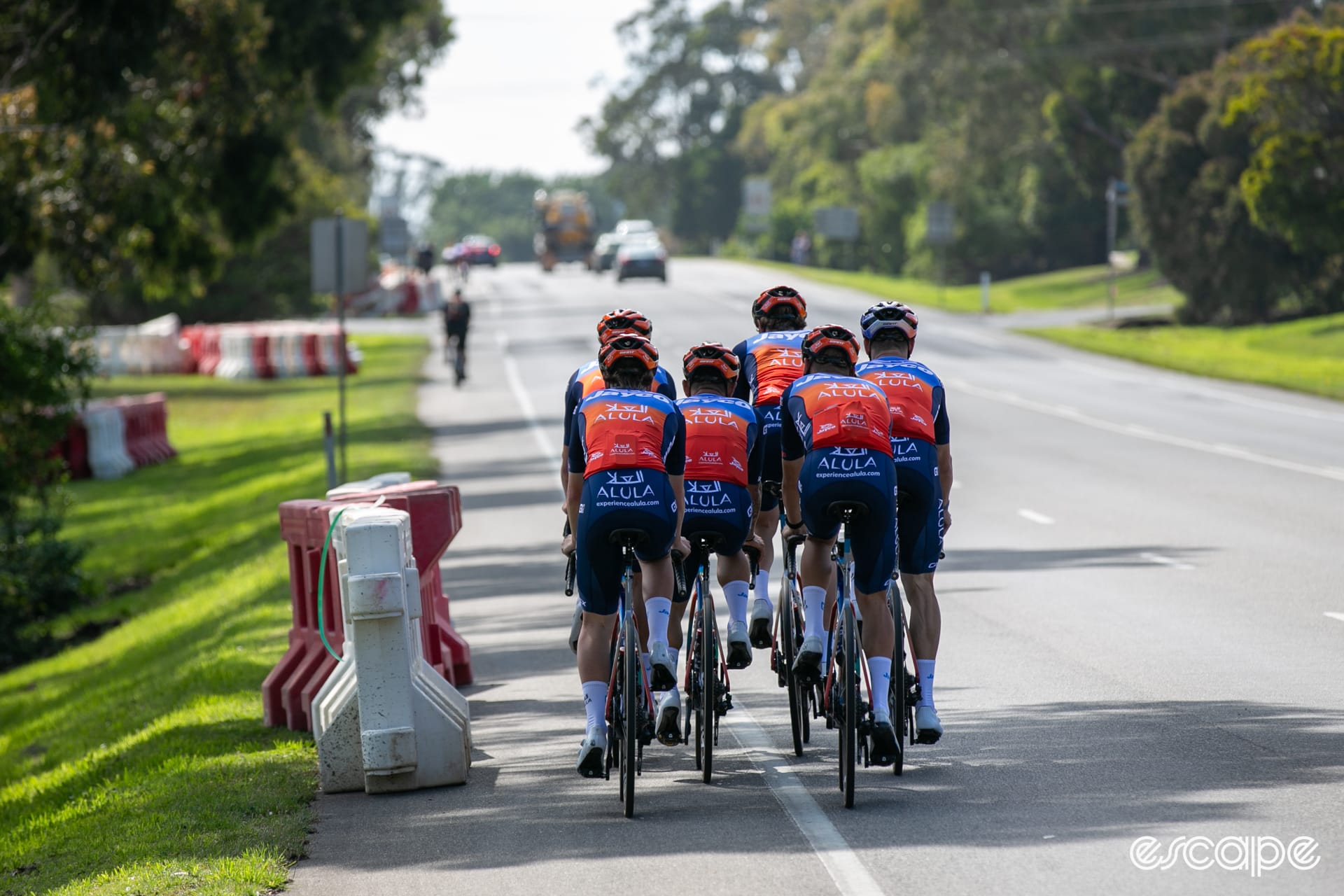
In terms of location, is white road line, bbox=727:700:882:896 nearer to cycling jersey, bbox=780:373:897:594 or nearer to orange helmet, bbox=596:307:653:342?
cycling jersey, bbox=780:373:897:594

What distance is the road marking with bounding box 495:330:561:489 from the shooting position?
2681 centimetres

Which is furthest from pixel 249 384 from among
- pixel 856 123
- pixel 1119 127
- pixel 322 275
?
pixel 856 123

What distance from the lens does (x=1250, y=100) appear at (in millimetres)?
42188

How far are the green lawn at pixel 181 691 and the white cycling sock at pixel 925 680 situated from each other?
285 cm

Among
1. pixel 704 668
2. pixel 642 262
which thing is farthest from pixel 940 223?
pixel 704 668

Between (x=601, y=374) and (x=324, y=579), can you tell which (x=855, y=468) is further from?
(x=324, y=579)

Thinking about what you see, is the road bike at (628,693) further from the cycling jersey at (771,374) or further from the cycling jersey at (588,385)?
the cycling jersey at (771,374)

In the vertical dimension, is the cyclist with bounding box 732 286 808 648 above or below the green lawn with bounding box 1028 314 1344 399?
above

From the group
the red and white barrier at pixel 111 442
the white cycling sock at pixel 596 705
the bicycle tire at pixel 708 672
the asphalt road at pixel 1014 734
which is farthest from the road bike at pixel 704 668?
the red and white barrier at pixel 111 442

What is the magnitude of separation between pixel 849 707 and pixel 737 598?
1755mm

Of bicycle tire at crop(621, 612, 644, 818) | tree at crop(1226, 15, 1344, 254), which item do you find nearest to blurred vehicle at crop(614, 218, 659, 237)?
tree at crop(1226, 15, 1344, 254)

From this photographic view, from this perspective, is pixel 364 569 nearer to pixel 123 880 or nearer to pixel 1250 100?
pixel 123 880

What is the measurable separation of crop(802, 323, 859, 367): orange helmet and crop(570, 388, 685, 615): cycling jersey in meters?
0.79

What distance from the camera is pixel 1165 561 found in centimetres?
1543
